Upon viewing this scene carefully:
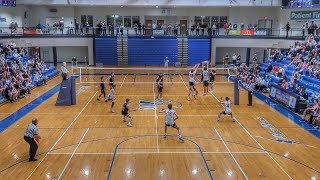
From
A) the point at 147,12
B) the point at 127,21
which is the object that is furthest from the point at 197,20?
the point at 127,21

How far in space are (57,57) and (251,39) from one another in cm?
2441

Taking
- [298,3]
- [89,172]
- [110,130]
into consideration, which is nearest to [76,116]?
[110,130]

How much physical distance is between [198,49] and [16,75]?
22182 mm

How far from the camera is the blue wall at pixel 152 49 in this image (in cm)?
3991

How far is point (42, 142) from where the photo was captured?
547 inches

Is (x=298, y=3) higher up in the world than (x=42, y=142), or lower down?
higher up

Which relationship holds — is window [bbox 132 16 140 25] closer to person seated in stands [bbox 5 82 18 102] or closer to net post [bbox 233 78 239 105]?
person seated in stands [bbox 5 82 18 102]

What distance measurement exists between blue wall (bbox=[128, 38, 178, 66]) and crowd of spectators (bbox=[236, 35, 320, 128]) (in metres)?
11.7

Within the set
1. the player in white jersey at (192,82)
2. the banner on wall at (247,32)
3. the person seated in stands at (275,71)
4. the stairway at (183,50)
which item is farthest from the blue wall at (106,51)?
the person seated in stands at (275,71)

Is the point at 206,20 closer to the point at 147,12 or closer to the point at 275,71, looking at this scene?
the point at 147,12

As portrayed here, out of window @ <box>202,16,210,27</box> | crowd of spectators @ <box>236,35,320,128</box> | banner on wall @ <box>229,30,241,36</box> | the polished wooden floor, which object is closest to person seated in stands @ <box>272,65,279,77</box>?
crowd of spectators @ <box>236,35,320,128</box>

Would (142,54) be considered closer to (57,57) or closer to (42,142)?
(57,57)

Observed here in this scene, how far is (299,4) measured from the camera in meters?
33.4

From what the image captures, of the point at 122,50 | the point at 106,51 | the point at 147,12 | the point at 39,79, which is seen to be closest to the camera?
the point at 39,79
